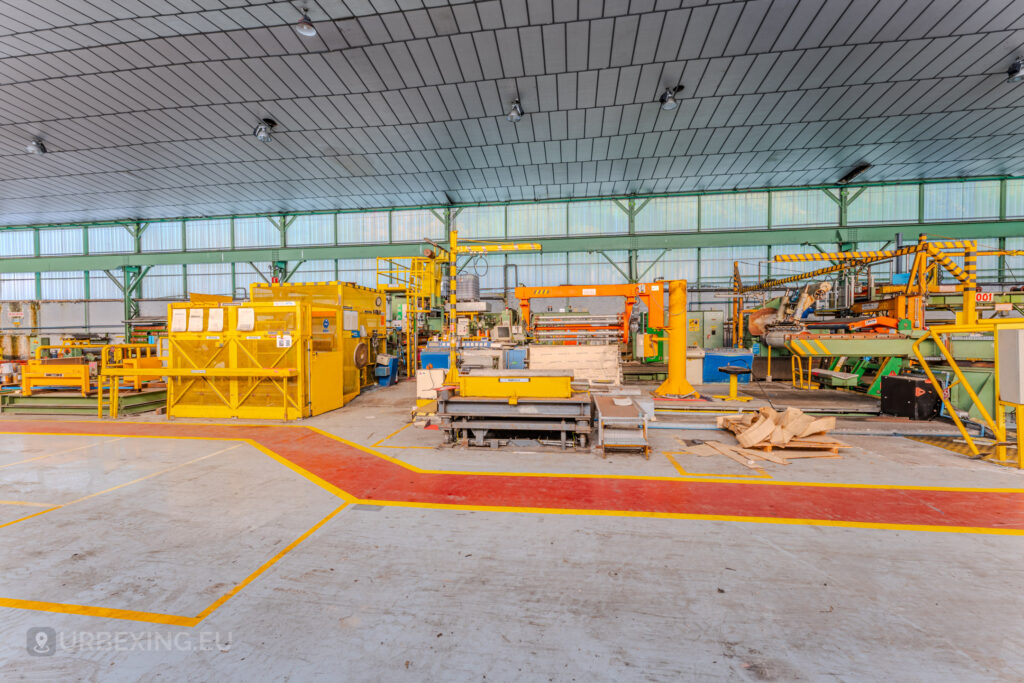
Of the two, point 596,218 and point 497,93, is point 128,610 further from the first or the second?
point 596,218

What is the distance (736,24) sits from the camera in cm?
646

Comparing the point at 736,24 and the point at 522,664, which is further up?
the point at 736,24

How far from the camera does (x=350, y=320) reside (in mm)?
9039

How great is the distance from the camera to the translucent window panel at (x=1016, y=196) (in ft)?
43.1

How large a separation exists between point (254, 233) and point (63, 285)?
10542 millimetres

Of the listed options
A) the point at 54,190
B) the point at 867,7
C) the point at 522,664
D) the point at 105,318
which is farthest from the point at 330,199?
A: the point at 522,664

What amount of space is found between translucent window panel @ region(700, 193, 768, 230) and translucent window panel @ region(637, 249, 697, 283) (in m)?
1.36

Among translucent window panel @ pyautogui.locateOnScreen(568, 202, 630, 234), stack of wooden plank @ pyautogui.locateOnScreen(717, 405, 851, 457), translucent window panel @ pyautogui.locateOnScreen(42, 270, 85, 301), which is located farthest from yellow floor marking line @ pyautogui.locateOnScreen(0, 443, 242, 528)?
translucent window panel @ pyautogui.locateOnScreen(42, 270, 85, 301)

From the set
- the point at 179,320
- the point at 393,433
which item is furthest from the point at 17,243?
the point at 393,433

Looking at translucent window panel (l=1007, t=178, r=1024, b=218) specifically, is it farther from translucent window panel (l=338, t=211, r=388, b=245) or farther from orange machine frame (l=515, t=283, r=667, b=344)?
translucent window panel (l=338, t=211, r=388, b=245)

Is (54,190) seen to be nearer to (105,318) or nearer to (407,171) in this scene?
(105,318)

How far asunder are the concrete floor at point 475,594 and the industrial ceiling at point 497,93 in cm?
738

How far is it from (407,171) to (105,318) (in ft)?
55.3

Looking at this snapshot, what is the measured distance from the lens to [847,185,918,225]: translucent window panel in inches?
541
